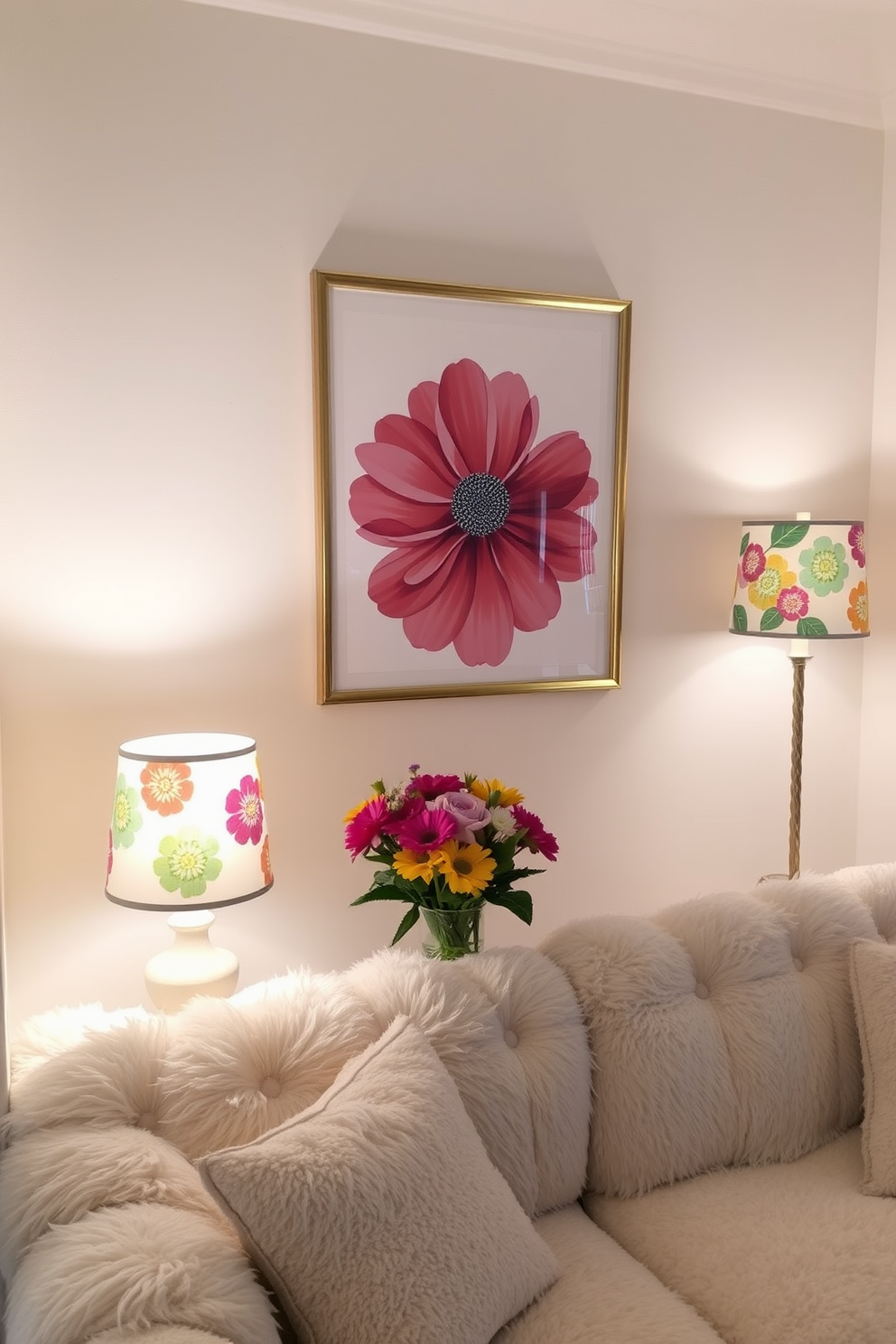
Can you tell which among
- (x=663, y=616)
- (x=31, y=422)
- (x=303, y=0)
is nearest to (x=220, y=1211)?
(x=31, y=422)

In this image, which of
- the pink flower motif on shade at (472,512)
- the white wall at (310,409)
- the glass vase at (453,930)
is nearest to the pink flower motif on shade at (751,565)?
the white wall at (310,409)

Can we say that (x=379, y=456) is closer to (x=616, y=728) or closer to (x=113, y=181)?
(x=113, y=181)

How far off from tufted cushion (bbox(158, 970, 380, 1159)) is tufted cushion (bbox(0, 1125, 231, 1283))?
0.07 m

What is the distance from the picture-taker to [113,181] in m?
2.02

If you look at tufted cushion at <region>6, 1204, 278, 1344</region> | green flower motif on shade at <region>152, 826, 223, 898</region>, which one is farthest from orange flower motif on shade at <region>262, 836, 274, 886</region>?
tufted cushion at <region>6, 1204, 278, 1344</region>

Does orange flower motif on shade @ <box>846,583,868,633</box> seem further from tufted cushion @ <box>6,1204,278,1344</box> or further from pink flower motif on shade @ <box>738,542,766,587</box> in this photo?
tufted cushion @ <box>6,1204,278,1344</box>

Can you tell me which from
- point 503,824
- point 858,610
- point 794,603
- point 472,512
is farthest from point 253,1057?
point 858,610

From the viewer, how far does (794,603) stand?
248 cm

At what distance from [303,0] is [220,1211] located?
7.23 ft

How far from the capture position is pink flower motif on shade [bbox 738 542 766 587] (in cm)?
253

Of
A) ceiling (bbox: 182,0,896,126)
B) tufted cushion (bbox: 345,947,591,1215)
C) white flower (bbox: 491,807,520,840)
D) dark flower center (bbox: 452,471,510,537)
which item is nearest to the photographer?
tufted cushion (bbox: 345,947,591,1215)

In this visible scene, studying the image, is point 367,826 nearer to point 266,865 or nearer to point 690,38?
point 266,865

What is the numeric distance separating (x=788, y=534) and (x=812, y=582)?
128 mm

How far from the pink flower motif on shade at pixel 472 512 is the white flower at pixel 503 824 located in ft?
2.12
